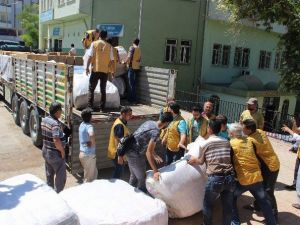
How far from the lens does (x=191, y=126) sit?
5879 millimetres

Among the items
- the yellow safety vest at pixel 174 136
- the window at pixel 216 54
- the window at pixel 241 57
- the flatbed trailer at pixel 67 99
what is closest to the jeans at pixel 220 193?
the yellow safety vest at pixel 174 136

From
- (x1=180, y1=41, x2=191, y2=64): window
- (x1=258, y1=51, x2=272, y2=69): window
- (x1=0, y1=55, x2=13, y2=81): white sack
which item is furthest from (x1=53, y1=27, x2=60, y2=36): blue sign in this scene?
(x1=0, y1=55, x2=13, y2=81): white sack

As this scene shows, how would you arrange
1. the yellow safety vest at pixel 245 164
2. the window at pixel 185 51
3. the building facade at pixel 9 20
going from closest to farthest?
the yellow safety vest at pixel 245 164 < the window at pixel 185 51 < the building facade at pixel 9 20

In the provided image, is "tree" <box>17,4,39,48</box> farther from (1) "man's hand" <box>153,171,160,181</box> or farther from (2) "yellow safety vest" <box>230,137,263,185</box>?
(2) "yellow safety vest" <box>230,137,263,185</box>

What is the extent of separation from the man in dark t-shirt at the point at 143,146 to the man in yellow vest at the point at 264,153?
1.03 m

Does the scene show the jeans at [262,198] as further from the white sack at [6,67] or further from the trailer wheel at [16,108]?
the white sack at [6,67]

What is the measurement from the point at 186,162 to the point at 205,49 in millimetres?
15412

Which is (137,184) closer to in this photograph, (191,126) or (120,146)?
(120,146)

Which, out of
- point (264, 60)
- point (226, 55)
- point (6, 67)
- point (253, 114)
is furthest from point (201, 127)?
point (264, 60)

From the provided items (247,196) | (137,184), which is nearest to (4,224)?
(137,184)

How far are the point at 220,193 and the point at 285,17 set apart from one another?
9.53 m

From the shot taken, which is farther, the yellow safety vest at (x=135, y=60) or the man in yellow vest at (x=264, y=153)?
the yellow safety vest at (x=135, y=60)

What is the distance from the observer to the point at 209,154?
4480 mm

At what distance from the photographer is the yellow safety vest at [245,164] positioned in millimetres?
4566
